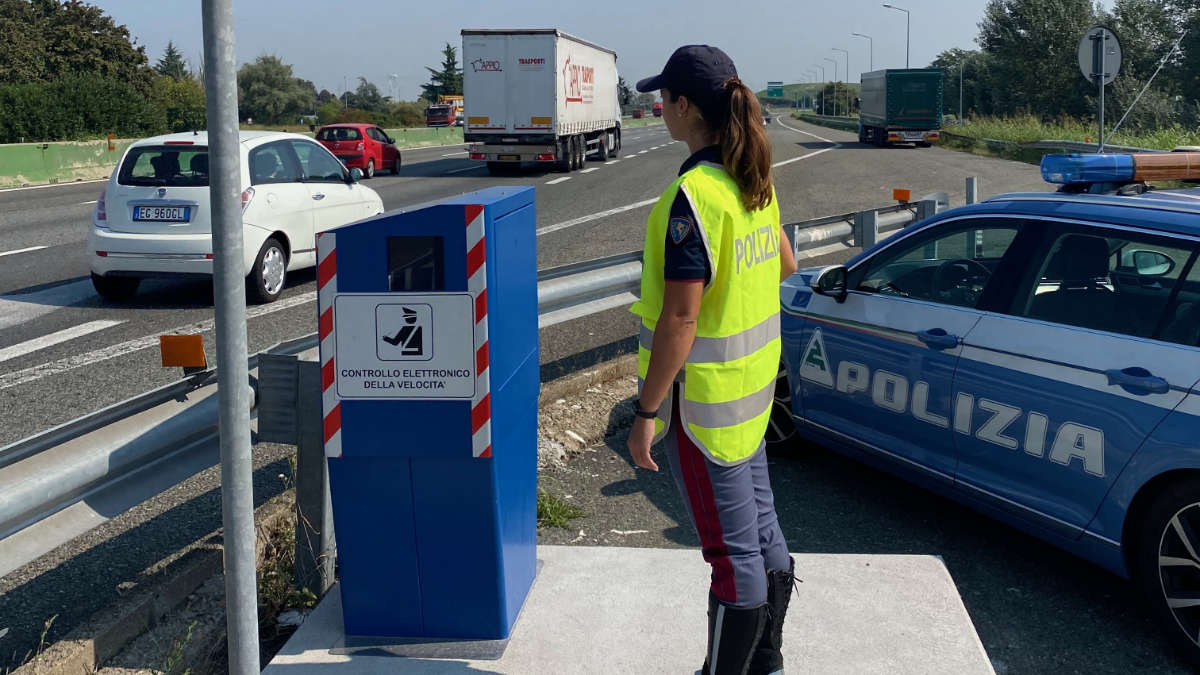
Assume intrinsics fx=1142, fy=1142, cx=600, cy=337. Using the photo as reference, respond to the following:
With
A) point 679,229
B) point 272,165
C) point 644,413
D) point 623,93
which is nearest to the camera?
point 679,229

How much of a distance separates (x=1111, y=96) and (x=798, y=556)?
5545 centimetres

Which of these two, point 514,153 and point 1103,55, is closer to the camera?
point 1103,55

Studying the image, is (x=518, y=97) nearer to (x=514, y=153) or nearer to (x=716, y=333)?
(x=514, y=153)

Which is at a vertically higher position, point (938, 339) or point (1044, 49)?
point (1044, 49)

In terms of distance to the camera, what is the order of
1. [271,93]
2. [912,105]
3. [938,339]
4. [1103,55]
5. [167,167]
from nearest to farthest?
[938,339], [167,167], [1103,55], [912,105], [271,93]

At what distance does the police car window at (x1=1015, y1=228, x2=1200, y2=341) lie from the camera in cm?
407

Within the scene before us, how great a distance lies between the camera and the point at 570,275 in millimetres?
6895

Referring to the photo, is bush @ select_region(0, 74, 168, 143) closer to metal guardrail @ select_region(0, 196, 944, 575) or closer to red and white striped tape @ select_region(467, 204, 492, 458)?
metal guardrail @ select_region(0, 196, 944, 575)

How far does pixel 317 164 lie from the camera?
12062mm

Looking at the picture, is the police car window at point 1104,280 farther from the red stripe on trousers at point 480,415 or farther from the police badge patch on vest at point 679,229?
the red stripe on trousers at point 480,415

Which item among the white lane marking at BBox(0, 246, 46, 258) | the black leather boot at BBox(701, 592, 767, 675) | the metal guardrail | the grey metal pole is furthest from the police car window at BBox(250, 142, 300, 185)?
the grey metal pole

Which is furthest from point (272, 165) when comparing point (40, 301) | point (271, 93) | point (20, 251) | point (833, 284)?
point (271, 93)

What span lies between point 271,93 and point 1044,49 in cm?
6831

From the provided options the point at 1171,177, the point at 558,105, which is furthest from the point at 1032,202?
the point at 558,105
